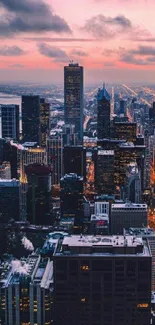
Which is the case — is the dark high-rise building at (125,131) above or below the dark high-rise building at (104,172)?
above

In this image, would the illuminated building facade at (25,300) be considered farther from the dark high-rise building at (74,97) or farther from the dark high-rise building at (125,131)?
the dark high-rise building at (74,97)

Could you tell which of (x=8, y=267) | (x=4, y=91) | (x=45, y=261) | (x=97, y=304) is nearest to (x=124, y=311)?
(x=97, y=304)

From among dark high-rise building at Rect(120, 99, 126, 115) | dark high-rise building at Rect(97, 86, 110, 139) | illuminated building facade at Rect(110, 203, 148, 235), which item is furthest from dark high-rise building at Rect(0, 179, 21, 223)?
dark high-rise building at Rect(120, 99, 126, 115)

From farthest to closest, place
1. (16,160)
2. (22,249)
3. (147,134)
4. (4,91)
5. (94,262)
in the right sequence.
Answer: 1. (147,134)
2. (16,160)
3. (4,91)
4. (22,249)
5. (94,262)

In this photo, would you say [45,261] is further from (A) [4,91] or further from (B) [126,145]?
(B) [126,145]

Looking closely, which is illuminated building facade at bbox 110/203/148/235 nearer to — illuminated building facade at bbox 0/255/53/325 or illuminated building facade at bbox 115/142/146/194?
illuminated building facade at bbox 115/142/146/194

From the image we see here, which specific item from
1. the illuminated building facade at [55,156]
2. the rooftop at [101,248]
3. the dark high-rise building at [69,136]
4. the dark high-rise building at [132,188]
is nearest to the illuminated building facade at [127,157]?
the dark high-rise building at [132,188]

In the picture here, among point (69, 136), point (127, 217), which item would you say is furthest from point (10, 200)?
point (69, 136)
